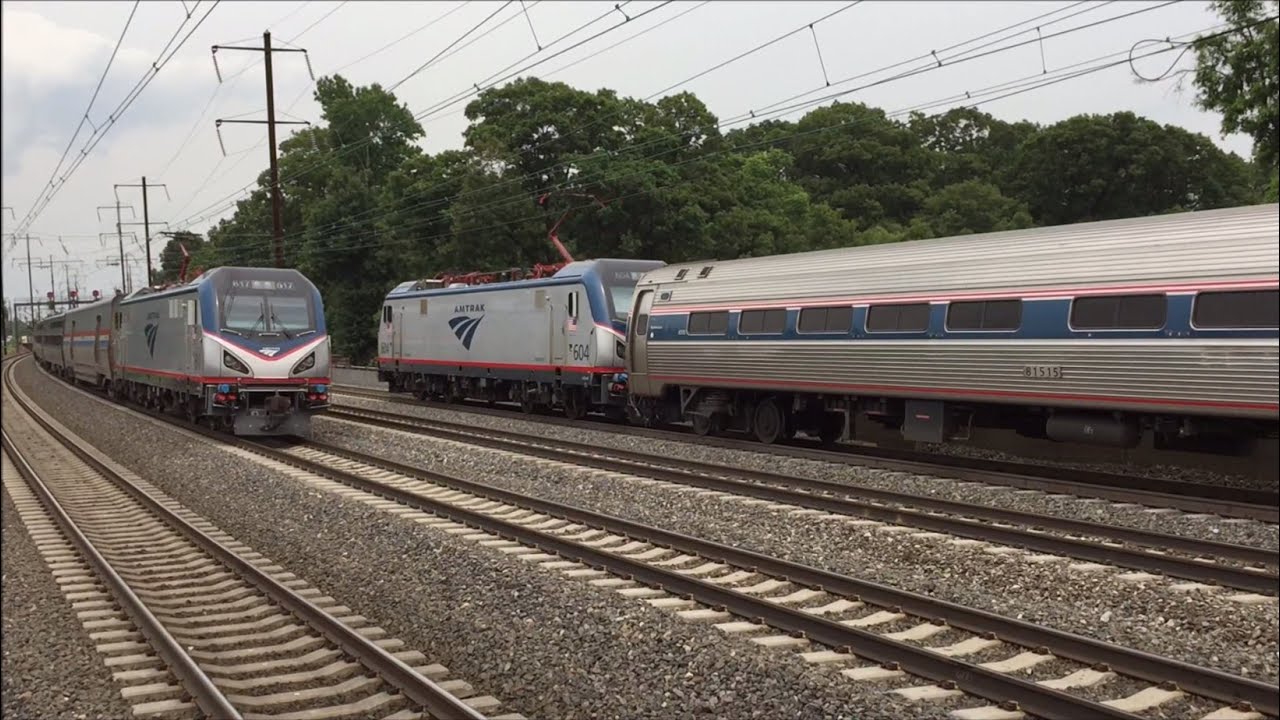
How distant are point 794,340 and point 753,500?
5.07 meters

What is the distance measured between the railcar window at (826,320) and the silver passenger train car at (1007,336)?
3 centimetres

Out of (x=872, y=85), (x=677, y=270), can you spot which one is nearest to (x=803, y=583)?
(x=872, y=85)

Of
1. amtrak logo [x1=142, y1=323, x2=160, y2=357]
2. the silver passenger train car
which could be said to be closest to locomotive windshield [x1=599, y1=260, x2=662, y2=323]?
the silver passenger train car

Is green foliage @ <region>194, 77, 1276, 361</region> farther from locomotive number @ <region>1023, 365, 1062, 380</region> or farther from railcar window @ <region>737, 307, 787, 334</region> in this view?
locomotive number @ <region>1023, 365, 1062, 380</region>

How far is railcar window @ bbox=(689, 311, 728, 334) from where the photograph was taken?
64.5 ft

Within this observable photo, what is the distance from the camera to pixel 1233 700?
6.48 metres

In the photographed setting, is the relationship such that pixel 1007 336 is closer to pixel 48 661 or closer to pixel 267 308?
pixel 48 661

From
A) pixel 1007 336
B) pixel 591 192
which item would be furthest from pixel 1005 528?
pixel 591 192

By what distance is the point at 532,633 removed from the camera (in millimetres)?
8562

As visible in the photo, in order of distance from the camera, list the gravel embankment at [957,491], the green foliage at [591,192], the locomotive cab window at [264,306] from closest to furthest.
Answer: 1. the gravel embankment at [957,491]
2. the locomotive cab window at [264,306]
3. the green foliage at [591,192]

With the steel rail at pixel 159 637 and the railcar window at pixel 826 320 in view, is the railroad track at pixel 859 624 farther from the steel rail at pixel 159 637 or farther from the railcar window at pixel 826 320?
the railcar window at pixel 826 320

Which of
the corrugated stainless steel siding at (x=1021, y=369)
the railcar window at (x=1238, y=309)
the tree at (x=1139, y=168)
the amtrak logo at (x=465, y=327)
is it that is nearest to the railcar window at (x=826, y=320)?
the corrugated stainless steel siding at (x=1021, y=369)

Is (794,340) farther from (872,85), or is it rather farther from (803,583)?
(803,583)

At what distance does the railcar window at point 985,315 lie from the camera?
1438cm
